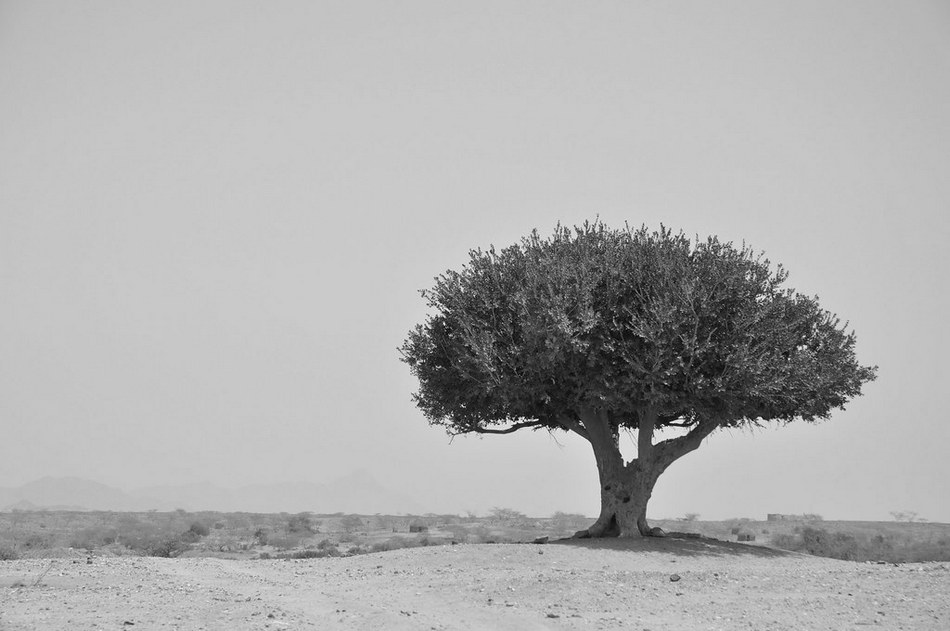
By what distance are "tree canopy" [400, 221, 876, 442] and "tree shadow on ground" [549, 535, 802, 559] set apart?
3927 millimetres

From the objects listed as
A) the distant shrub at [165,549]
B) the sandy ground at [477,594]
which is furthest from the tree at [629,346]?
the distant shrub at [165,549]

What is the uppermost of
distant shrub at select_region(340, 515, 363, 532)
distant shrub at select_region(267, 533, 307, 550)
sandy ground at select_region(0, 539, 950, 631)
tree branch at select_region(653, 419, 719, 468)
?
tree branch at select_region(653, 419, 719, 468)

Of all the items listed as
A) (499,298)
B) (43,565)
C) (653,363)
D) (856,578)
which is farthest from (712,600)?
(43,565)

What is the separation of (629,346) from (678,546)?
6179mm

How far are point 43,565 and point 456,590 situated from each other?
33.1ft

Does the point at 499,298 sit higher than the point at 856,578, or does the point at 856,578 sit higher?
the point at 499,298

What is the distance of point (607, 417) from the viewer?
100.0ft

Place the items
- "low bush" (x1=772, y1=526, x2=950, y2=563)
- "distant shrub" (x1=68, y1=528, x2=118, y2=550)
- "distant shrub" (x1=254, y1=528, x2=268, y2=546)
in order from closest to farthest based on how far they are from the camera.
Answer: "low bush" (x1=772, y1=526, x2=950, y2=563)
"distant shrub" (x1=68, y1=528, x2=118, y2=550)
"distant shrub" (x1=254, y1=528, x2=268, y2=546)

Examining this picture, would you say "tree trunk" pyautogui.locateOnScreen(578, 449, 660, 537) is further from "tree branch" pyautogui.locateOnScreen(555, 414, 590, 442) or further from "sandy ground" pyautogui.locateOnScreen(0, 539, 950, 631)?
"sandy ground" pyautogui.locateOnScreen(0, 539, 950, 631)

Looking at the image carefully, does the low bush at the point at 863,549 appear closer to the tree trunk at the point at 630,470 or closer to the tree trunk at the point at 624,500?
the tree trunk at the point at 630,470

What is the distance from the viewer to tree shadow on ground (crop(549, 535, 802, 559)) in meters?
25.0

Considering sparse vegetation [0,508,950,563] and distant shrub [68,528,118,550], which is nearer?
sparse vegetation [0,508,950,563]

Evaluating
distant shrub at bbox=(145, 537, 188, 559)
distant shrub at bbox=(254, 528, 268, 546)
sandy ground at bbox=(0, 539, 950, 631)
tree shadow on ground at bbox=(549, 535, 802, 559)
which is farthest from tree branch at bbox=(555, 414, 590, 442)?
distant shrub at bbox=(254, 528, 268, 546)

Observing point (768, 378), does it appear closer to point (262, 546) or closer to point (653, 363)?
point (653, 363)
